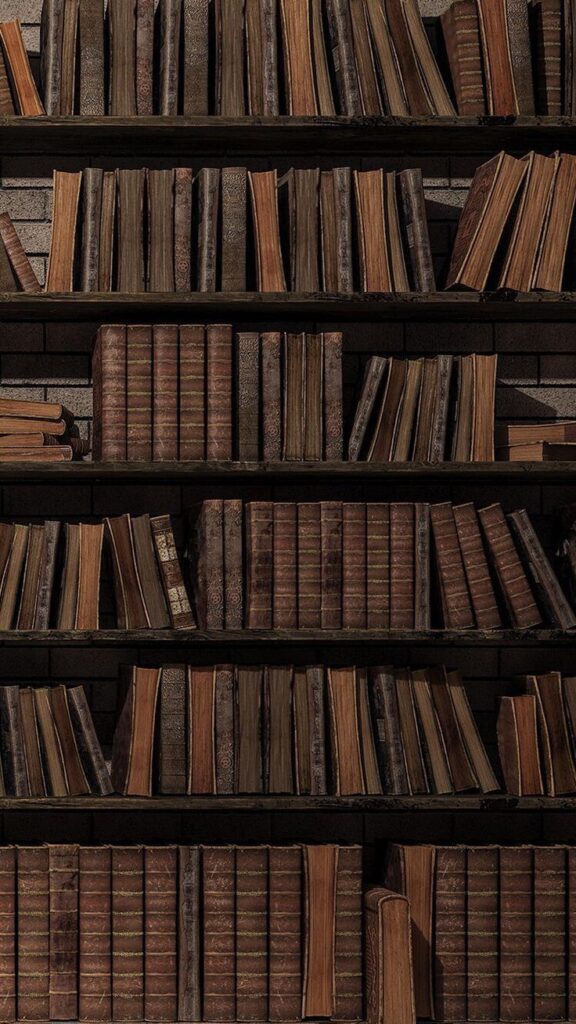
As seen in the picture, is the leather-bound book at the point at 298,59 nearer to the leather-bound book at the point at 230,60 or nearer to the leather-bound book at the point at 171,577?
the leather-bound book at the point at 230,60

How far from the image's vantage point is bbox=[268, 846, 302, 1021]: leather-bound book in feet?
7.62

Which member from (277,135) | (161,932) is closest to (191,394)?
(277,135)

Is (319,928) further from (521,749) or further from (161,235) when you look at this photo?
(161,235)

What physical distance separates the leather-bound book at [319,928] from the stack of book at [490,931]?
0.15m

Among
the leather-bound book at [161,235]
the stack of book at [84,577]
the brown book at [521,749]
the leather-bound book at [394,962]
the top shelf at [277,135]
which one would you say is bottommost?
the leather-bound book at [394,962]

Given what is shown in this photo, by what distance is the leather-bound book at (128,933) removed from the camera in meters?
2.32

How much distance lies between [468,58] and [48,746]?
166 cm

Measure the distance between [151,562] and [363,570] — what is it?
43cm

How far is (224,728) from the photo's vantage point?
2.37 meters

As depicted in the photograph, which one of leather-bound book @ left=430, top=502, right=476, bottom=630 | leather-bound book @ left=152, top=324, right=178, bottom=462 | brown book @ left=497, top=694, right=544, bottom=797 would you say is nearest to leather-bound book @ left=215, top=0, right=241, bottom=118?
leather-bound book @ left=152, top=324, right=178, bottom=462

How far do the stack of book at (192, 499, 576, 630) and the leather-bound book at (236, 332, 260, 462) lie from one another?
0.12m

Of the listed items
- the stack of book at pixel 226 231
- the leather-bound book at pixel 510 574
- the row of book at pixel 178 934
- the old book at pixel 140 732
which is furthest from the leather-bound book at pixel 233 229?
the row of book at pixel 178 934

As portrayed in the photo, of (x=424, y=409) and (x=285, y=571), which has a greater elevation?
(x=424, y=409)

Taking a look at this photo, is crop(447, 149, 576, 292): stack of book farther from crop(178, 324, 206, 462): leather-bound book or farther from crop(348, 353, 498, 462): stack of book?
crop(178, 324, 206, 462): leather-bound book
